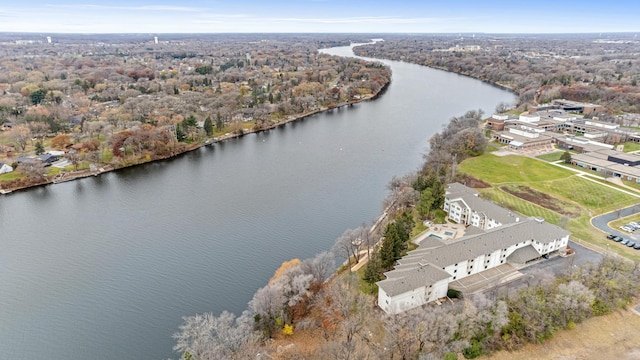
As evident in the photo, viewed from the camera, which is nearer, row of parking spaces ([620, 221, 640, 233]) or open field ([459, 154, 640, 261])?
row of parking spaces ([620, 221, 640, 233])

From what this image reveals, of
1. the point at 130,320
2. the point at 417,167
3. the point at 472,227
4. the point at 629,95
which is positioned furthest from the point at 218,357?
the point at 629,95

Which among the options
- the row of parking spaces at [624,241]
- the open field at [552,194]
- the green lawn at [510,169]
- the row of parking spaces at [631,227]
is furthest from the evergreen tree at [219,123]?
the row of parking spaces at [631,227]

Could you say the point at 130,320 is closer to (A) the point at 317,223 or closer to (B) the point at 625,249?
(A) the point at 317,223

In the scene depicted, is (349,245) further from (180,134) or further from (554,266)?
(180,134)

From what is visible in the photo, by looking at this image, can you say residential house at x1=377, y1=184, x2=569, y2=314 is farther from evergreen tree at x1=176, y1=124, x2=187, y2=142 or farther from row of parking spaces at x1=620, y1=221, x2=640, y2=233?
evergreen tree at x1=176, y1=124, x2=187, y2=142

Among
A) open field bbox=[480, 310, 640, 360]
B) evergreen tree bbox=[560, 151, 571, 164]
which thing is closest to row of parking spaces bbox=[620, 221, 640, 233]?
open field bbox=[480, 310, 640, 360]

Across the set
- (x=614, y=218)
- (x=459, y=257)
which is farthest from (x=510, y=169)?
(x=459, y=257)
